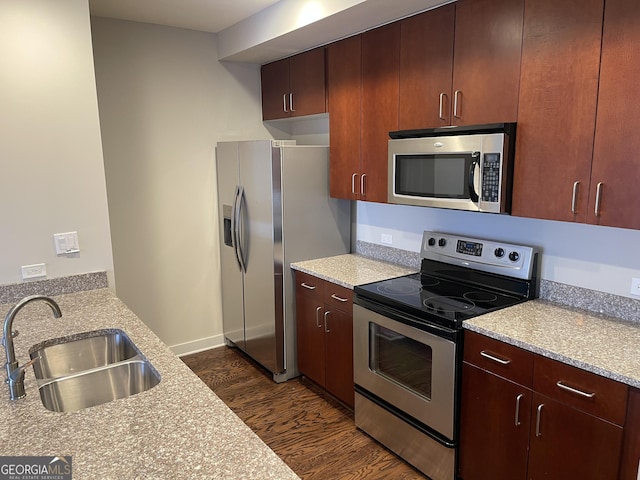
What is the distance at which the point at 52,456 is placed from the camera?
116 cm

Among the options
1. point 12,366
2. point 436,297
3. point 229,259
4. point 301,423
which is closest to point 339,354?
point 301,423

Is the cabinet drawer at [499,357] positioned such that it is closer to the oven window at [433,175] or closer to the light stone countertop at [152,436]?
the oven window at [433,175]

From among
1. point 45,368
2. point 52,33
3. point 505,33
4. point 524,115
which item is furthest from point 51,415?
point 505,33

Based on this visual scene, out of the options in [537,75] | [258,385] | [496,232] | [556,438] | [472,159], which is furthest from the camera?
[258,385]

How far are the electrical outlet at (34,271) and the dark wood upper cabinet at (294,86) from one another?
1.97 metres

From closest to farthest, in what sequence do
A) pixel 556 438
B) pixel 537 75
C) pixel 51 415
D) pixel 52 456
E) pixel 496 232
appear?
pixel 52 456
pixel 51 415
pixel 556 438
pixel 537 75
pixel 496 232

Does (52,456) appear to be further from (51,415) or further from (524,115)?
(524,115)

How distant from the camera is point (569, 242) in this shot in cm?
221

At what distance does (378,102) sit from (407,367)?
152 cm

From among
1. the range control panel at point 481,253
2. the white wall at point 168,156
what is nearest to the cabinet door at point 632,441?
the range control panel at point 481,253

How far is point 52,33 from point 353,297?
2.06 meters

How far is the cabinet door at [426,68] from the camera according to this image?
2336 millimetres

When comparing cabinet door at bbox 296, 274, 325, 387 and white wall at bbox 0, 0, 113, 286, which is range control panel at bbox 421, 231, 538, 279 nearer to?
cabinet door at bbox 296, 274, 325, 387

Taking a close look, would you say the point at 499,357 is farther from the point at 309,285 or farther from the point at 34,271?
the point at 34,271
